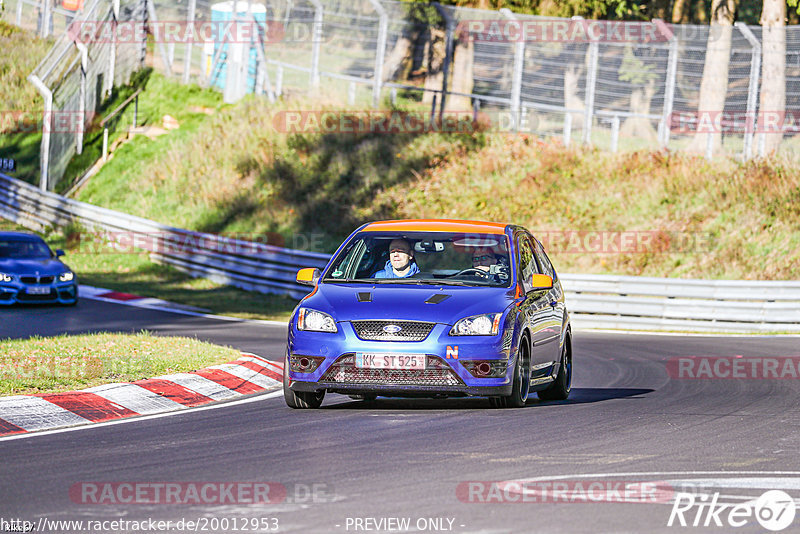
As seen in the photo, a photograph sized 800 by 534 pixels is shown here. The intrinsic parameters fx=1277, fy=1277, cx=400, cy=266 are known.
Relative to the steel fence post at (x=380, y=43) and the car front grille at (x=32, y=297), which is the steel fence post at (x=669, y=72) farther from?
the car front grille at (x=32, y=297)

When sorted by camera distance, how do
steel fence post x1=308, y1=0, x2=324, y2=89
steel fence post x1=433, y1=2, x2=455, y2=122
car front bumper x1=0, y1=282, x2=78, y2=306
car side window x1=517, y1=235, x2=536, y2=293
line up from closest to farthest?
1. car side window x1=517, y1=235, x2=536, y2=293
2. car front bumper x1=0, y1=282, x2=78, y2=306
3. steel fence post x1=433, y1=2, x2=455, y2=122
4. steel fence post x1=308, y1=0, x2=324, y2=89

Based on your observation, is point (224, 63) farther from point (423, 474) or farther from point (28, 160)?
point (423, 474)

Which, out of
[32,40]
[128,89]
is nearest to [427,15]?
[128,89]

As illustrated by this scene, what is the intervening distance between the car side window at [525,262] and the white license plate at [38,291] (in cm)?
1379

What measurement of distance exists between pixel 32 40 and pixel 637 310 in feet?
110

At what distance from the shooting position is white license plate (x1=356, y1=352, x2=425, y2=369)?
10.2 meters

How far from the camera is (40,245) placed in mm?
25797

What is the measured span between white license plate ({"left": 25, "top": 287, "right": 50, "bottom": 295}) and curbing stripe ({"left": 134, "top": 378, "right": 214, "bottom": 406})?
12.7 metres

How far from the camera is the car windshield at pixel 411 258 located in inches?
446

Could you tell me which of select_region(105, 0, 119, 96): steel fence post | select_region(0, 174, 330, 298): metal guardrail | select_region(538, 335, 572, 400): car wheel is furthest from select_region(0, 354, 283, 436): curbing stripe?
select_region(105, 0, 119, 96): steel fence post

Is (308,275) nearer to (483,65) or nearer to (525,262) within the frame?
(525,262)

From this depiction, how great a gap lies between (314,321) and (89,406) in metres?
1.99

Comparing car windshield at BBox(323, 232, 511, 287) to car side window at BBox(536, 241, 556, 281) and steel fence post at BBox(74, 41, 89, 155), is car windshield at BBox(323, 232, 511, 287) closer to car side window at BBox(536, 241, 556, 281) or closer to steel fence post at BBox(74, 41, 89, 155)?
car side window at BBox(536, 241, 556, 281)

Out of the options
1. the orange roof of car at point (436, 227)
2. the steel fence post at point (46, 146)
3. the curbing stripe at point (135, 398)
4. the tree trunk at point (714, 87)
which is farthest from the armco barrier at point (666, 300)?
the steel fence post at point (46, 146)
